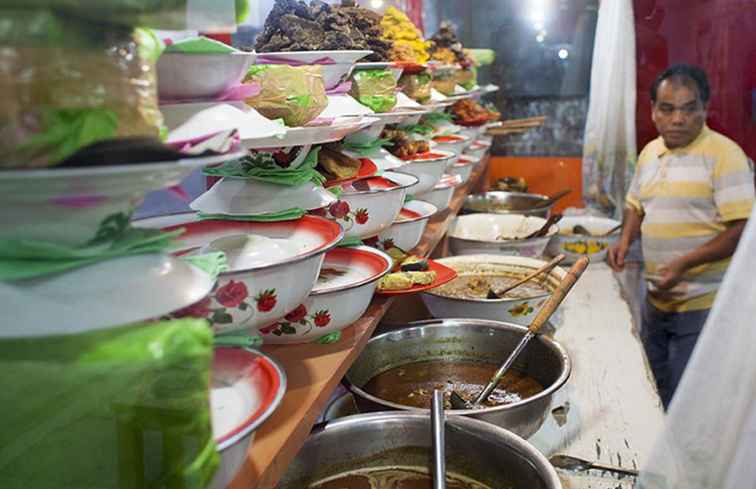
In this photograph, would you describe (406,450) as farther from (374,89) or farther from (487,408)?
(374,89)

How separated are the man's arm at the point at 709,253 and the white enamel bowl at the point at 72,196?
3.10 meters

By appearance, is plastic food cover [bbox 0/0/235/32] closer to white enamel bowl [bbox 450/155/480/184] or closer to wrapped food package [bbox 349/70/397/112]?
wrapped food package [bbox 349/70/397/112]

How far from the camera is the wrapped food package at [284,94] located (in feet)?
3.75

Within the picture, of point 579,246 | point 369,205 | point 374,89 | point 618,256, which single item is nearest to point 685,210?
point 618,256

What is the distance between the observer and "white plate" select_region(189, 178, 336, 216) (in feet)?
3.81

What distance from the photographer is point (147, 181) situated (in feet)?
1.99

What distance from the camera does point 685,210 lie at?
3.37 metres

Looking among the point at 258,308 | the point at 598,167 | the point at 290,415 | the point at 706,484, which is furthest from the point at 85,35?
the point at 598,167

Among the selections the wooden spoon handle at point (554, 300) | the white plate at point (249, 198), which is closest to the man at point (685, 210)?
the wooden spoon handle at point (554, 300)

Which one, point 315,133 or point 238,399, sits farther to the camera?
point 315,133

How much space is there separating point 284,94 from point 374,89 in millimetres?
589

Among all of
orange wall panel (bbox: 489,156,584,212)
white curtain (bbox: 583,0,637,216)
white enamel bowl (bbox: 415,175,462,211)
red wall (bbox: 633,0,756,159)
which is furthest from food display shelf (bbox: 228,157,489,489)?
orange wall panel (bbox: 489,156,584,212)

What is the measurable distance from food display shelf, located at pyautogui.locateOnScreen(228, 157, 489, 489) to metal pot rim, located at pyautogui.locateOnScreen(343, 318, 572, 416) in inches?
8.3

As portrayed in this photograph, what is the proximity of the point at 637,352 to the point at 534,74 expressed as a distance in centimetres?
426
